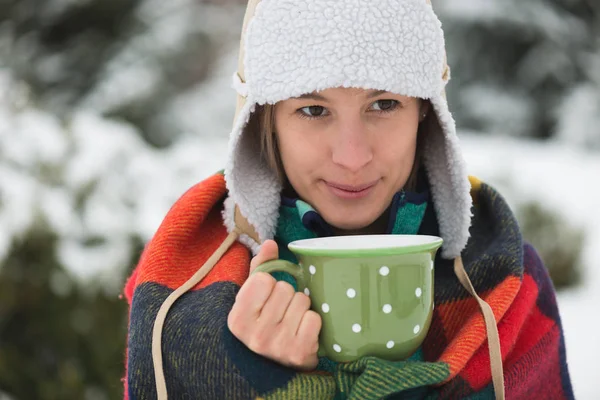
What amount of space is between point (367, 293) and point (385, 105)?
0.44 metres

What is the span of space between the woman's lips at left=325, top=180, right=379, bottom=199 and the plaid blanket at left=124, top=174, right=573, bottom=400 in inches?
9.6

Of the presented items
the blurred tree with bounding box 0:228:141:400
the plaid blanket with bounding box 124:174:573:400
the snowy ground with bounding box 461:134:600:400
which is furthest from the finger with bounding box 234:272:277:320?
the snowy ground with bounding box 461:134:600:400

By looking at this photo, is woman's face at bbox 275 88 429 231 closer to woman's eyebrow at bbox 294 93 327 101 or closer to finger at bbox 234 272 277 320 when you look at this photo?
woman's eyebrow at bbox 294 93 327 101

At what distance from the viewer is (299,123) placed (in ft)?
A: 4.18

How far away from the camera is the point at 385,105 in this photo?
50.4 inches

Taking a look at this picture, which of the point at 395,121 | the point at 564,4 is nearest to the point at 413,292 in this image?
the point at 395,121

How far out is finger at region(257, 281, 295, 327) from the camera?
102 cm

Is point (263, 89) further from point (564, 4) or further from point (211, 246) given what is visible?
point (564, 4)

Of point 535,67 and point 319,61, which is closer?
point 319,61

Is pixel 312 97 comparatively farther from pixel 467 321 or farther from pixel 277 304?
pixel 467 321

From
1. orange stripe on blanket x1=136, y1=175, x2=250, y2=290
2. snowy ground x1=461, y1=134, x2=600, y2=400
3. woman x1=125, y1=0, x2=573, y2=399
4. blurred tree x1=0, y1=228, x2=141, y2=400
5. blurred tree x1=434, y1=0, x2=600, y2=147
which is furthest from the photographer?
blurred tree x1=434, y1=0, x2=600, y2=147

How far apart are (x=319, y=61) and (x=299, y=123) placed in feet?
0.49

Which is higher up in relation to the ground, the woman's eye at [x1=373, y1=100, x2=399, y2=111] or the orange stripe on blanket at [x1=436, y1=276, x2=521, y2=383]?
the woman's eye at [x1=373, y1=100, x2=399, y2=111]

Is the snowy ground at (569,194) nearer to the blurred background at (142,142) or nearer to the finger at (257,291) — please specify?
the blurred background at (142,142)
